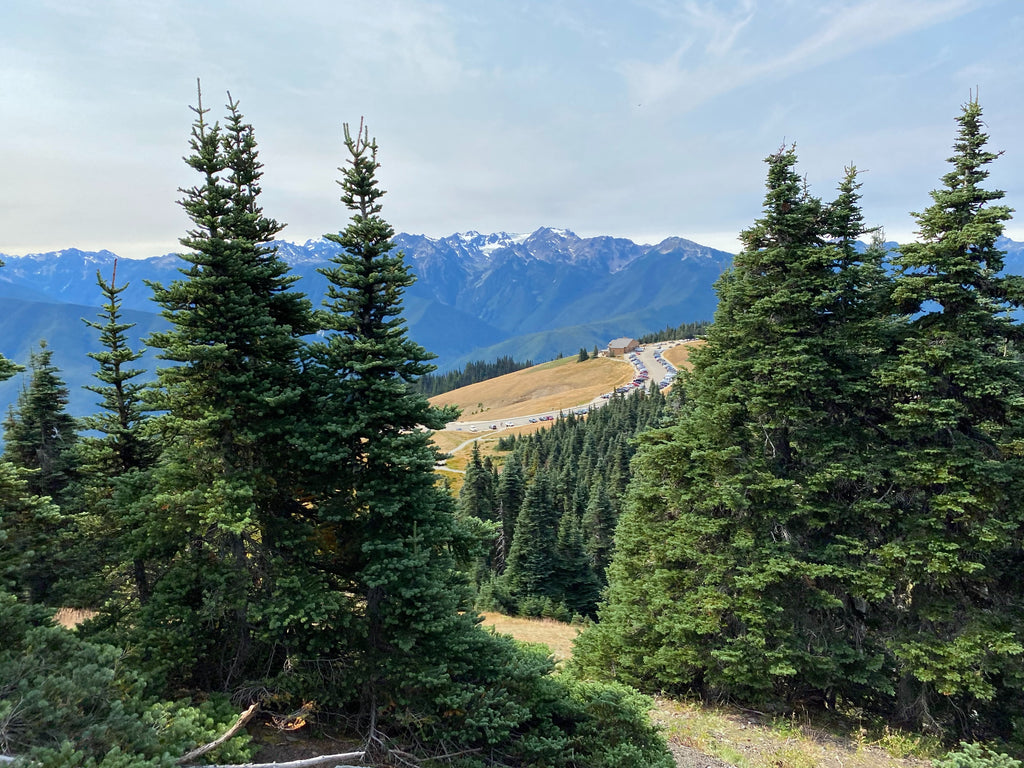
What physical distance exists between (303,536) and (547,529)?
109 ft

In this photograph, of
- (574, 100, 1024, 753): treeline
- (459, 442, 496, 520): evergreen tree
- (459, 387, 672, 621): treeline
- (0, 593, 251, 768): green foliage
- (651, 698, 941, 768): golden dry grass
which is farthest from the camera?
(459, 442, 496, 520): evergreen tree

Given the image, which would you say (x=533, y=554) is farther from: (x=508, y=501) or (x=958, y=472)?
(x=958, y=472)

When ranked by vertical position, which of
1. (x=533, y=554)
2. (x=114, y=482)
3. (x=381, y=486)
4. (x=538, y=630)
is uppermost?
(x=114, y=482)

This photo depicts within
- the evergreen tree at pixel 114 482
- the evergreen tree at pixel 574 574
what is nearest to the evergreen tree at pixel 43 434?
the evergreen tree at pixel 114 482

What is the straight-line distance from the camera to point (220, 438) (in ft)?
34.4

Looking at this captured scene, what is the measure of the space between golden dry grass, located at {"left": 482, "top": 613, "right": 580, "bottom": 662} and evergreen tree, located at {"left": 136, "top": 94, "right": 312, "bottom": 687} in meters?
17.0

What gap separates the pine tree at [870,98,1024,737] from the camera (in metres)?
12.4

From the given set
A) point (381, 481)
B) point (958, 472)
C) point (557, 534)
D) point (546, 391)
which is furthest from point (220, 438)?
point (546, 391)

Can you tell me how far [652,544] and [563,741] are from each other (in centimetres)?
792

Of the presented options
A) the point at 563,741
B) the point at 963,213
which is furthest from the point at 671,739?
the point at 963,213

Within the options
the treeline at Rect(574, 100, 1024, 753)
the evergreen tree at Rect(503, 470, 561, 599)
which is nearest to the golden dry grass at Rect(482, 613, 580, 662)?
the evergreen tree at Rect(503, 470, 561, 599)

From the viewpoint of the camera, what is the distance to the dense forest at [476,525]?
31.4ft

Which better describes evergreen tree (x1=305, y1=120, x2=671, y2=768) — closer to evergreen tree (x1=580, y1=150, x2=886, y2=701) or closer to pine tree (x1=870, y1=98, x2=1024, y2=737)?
evergreen tree (x1=580, y1=150, x2=886, y2=701)

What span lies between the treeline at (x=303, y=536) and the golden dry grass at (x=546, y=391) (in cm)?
13402
